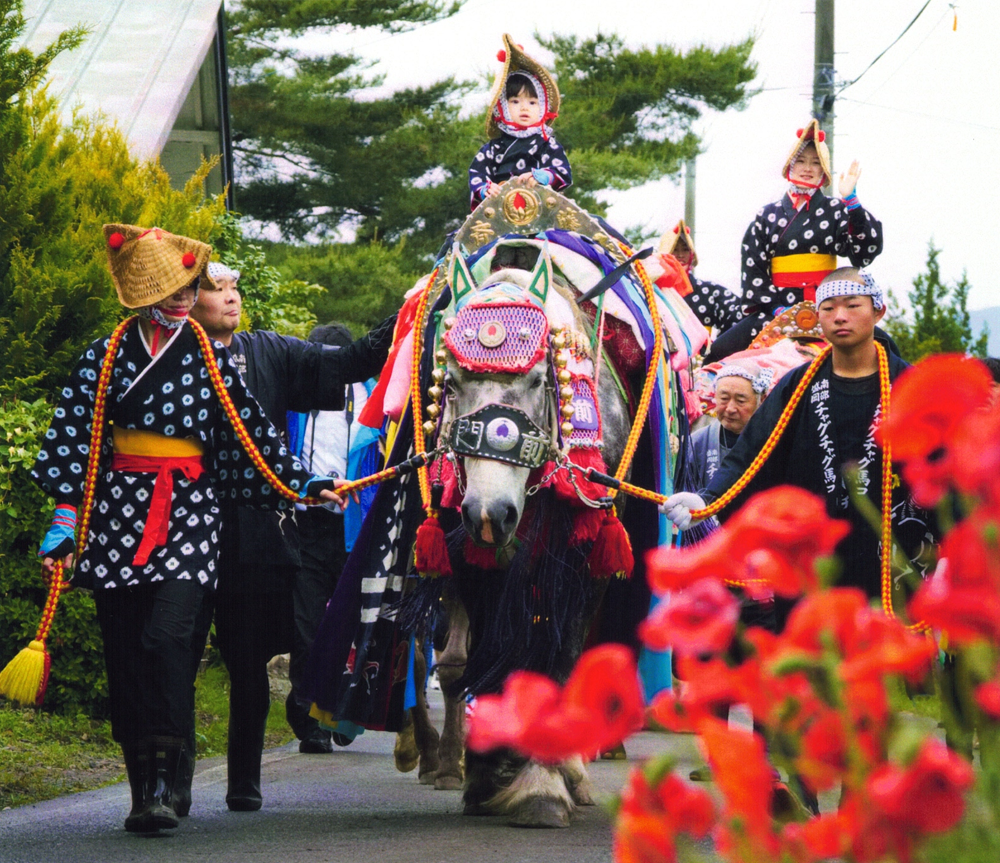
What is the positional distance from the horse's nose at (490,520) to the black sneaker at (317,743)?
362 cm

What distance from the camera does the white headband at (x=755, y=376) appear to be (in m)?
7.38

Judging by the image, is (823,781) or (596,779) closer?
(823,781)

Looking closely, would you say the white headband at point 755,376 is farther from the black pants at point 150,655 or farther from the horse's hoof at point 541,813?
the black pants at point 150,655

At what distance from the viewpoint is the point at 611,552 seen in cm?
546

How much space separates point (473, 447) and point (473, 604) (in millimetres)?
819

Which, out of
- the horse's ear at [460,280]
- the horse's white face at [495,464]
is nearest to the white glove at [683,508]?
the horse's white face at [495,464]

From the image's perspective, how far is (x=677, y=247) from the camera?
37.7 ft

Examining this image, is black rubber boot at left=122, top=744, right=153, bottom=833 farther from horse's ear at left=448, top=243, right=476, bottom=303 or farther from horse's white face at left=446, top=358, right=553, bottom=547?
horse's ear at left=448, top=243, right=476, bottom=303

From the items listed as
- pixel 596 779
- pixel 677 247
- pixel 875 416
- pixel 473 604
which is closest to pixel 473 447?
→ pixel 473 604

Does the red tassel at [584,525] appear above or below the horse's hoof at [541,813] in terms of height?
above

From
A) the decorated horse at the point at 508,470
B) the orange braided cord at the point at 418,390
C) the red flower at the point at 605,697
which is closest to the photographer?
the red flower at the point at 605,697

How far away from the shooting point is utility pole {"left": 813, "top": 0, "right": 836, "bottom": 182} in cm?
1905

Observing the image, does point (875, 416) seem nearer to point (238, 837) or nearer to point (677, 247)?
point (238, 837)

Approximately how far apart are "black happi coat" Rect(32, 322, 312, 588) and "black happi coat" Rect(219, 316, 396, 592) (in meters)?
0.30
